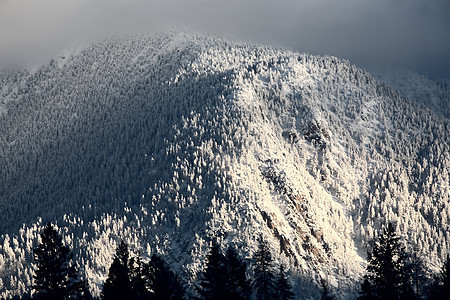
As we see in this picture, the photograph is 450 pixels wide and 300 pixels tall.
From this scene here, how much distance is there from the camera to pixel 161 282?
77.2 meters

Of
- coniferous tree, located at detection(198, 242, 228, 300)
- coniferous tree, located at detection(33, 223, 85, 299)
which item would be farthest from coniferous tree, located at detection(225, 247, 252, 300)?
coniferous tree, located at detection(33, 223, 85, 299)

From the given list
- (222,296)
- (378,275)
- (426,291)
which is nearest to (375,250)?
(378,275)

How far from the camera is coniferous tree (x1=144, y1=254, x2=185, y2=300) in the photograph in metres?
75.7

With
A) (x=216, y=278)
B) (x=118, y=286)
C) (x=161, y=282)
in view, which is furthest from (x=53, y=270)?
(x=216, y=278)

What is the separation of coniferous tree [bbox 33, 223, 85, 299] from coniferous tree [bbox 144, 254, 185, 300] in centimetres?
1237

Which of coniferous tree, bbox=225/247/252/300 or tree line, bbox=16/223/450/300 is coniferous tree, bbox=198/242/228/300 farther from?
coniferous tree, bbox=225/247/252/300

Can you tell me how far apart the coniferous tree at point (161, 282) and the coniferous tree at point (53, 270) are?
12.4 metres

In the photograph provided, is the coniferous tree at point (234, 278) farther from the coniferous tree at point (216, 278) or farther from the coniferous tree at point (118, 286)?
the coniferous tree at point (118, 286)

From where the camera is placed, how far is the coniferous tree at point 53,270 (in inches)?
2542

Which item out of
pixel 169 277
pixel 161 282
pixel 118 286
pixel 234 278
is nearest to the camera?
pixel 118 286

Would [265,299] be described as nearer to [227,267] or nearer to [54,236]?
[227,267]

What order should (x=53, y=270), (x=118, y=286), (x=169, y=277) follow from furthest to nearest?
1. (x=169, y=277)
2. (x=118, y=286)
3. (x=53, y=270)

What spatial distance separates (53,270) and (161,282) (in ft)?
A: 50.6

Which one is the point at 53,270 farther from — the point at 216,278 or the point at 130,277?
the point at 216,278
